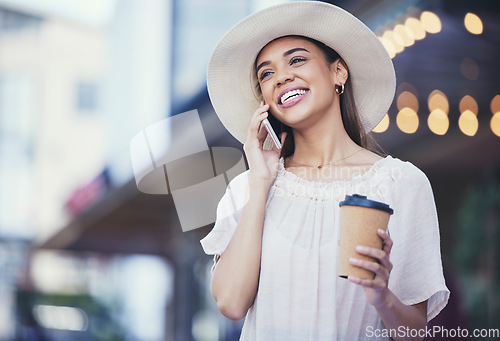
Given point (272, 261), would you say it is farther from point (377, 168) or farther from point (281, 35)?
point (281, 35)

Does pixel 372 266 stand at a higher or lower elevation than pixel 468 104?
lower

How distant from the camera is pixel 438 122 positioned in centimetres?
592

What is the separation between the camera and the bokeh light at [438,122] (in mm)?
5770

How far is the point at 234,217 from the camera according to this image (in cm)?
187

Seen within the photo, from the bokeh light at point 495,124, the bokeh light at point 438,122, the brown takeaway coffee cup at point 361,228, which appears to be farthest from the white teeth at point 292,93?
the bokeh light at point 438,122

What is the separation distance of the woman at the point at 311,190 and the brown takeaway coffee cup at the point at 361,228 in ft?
0.11

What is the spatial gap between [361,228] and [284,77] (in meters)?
0.63

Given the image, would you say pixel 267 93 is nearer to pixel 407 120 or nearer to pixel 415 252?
pixel 415 252

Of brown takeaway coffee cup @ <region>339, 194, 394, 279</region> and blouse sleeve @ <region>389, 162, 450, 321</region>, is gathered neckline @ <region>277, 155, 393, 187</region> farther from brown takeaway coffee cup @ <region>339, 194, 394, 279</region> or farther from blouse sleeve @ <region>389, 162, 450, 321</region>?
brown takeaway coffee cup @ <region>339, 194, 394, 279</region>

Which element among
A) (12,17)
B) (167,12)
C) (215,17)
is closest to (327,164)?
(167,12)

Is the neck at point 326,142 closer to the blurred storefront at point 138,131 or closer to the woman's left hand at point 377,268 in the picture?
the woman's left hand at point 377,268

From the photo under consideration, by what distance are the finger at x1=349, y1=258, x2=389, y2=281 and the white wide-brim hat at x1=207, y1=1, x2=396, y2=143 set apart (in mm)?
785

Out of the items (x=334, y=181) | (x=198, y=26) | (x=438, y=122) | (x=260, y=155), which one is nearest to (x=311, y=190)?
(x=334, y=181)

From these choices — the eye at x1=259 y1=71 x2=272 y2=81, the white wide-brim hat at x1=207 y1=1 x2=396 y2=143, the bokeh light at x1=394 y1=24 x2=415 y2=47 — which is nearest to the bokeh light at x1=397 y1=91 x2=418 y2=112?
the bokeh light at x1=394 y1=24 x2=415 y2=47
